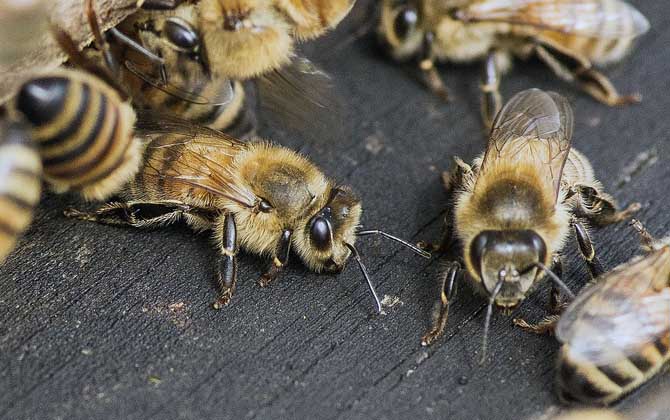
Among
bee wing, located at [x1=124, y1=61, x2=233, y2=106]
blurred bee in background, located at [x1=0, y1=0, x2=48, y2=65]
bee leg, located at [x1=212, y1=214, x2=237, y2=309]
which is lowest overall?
bee leg, located at [x1=212, y1=214, x2=237, y2=309]

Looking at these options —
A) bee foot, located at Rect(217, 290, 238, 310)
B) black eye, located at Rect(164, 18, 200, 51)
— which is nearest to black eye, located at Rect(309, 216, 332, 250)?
bee foot, located at Rect(217, 290, 238, 310)

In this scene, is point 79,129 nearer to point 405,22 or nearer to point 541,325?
point 541,325

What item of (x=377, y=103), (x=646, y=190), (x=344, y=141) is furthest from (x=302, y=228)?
(x=646, y=190)

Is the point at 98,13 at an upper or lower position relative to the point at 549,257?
upper

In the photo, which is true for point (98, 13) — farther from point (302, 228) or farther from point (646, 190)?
point (646, 190)

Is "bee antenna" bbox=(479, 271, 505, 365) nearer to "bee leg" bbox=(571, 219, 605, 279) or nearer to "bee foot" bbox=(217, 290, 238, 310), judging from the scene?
"bee leg" bbox=(571, 219, 605, 279)
